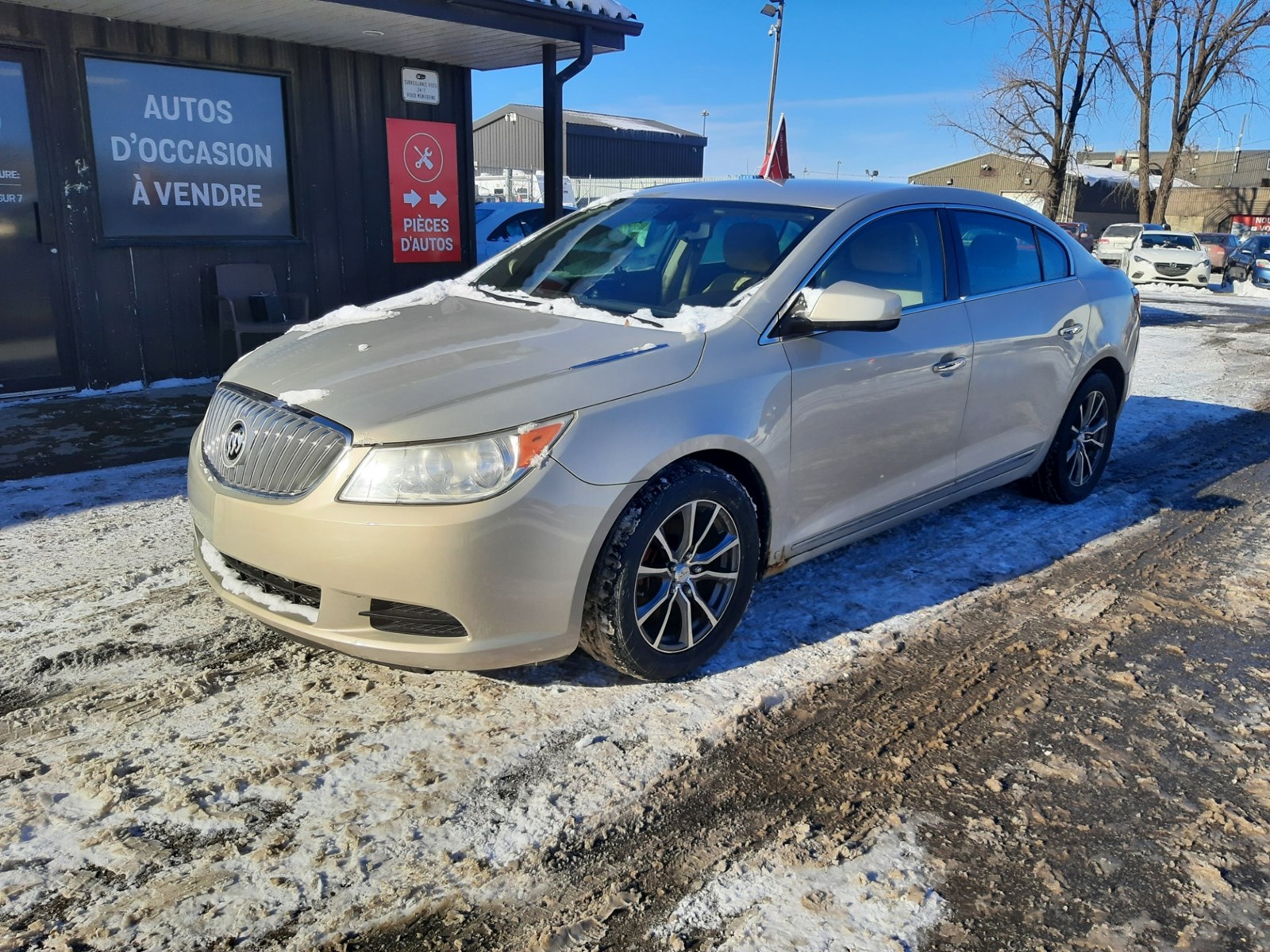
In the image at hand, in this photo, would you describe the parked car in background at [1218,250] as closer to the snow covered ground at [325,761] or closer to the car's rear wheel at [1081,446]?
the car's rear wheel at [1081,446]

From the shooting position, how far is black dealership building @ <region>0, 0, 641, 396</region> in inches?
276

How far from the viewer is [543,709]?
3.14m

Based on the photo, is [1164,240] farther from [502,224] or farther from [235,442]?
[235,442]

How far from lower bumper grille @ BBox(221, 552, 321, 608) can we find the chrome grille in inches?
10.5

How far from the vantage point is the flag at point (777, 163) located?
4.86 metres

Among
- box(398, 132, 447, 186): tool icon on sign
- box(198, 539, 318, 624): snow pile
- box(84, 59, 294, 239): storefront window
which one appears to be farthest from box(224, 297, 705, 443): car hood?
box(398, 132, 447, 186): tool icon on sign

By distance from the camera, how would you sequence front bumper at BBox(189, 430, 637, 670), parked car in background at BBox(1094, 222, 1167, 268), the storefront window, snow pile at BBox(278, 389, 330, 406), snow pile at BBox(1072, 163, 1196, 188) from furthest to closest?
1. snow pile at BBox(1072, 163, 1196, 188)
2. parked car in background at BBox(1094, 222, 1167, 268)
3. the storefront window
4. snow pile at BBox(278, 389, 330, 406)
5. front bumper at BBox(189, 430, 637, 670)

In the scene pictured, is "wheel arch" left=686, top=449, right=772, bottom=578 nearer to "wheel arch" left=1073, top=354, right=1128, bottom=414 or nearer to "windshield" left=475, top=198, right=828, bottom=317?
"windshield" left=475, top=198, right=828, bottom=317

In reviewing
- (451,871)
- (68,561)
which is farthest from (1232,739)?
(68,561)

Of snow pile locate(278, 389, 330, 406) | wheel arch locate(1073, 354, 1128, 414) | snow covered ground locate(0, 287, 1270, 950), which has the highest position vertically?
snow pile locate(278, 389, 330, 406)

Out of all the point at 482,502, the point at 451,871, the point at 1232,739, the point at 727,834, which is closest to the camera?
the point at 451,871

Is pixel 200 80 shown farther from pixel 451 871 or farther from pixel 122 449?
pixel 451 871

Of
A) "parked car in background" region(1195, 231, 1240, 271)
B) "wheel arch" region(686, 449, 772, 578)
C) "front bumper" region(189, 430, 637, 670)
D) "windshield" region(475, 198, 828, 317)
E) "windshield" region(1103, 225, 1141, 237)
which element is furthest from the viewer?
"windshield" region(1103, 225, 1141, 237)

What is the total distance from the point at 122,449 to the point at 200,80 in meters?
3.52
